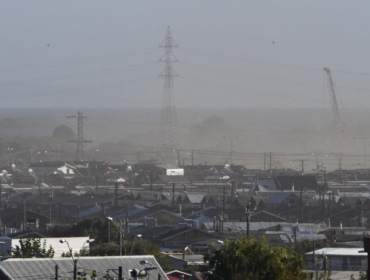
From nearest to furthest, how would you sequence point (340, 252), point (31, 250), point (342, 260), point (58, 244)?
point (31, 250) < point (342, 260) < point (340, 252) < point (58, 244)

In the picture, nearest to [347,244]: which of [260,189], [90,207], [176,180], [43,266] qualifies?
[43,266]

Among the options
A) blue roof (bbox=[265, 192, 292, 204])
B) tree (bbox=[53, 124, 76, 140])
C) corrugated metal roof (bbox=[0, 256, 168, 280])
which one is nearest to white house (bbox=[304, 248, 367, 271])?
corrugated metal roof (bbox=[0, 256, 168, 280])

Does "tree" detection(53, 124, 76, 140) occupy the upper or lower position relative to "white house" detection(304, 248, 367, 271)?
upper

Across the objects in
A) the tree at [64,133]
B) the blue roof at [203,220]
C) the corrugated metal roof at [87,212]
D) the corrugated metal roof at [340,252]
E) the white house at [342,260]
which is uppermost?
the tree at [64,133]

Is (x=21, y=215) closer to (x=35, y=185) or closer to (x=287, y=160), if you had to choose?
(x=35, y=185)

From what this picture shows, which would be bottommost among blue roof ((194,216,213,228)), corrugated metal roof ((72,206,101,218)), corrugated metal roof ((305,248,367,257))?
corrugated metal roof ((305,248,367,257))

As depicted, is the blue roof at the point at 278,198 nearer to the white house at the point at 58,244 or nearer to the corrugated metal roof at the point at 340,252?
the white house at the point at 58,244

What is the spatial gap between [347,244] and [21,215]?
10.8 meters

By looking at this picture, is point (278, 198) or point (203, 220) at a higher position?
point (278, 198)

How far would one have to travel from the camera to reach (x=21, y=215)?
85.0 feet

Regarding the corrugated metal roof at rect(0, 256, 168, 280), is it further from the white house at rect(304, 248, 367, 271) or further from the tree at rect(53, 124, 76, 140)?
the tree at rect(53, 124, 76, 140)

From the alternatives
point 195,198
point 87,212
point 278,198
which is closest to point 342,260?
point 87,212

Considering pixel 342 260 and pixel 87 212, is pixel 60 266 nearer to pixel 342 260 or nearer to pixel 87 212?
pixel 342 260

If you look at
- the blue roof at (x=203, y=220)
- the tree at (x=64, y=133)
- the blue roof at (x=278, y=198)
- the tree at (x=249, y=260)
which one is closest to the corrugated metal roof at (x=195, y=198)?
the blue roof at (x=278, y=198)
